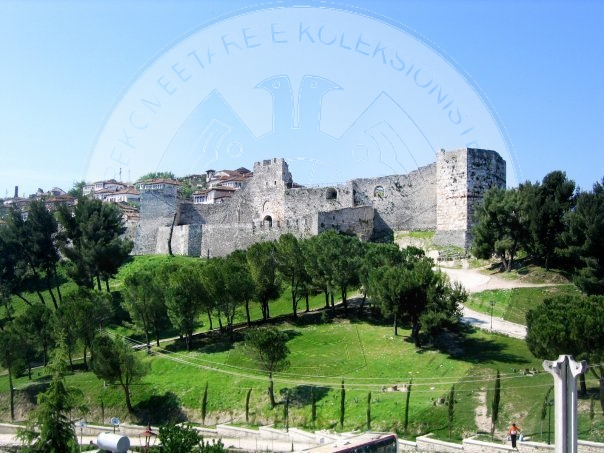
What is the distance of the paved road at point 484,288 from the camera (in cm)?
3089

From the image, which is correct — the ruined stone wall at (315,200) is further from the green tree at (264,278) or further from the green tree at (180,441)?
the green tree at (180,441)

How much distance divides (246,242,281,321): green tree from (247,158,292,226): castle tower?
20.2 metres

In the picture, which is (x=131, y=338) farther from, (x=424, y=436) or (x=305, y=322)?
(x=424, y=436)

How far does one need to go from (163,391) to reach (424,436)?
13.3 metres

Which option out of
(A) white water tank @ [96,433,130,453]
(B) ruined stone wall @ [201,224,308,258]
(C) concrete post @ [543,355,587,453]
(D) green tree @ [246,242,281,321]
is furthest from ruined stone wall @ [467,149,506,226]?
(C) concrete post @ [543,355,587,453]

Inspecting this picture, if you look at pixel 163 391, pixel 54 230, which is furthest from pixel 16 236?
pixel 163 391

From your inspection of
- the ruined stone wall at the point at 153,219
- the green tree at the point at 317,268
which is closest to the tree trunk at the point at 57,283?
the ruined stone wall at the point at 153,219

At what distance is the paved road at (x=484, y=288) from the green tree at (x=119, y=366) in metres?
14.8

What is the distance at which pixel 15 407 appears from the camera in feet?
111

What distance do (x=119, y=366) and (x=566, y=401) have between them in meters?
22.5

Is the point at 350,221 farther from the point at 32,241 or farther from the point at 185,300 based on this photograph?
the point at 32,241

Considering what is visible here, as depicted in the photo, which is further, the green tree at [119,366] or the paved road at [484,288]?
the paved road at [484,288]

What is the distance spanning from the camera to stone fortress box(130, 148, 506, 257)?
1822 inches

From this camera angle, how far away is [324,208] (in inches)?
2189
